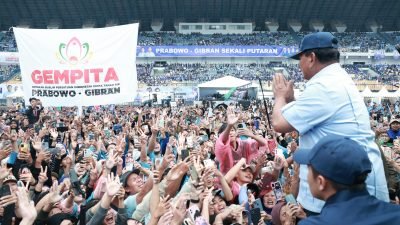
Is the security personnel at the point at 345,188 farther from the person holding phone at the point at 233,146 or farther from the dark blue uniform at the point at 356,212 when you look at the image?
the person holding phone at the point at 233,146

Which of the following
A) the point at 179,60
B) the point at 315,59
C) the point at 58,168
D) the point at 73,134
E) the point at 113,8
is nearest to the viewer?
the point at 315,59

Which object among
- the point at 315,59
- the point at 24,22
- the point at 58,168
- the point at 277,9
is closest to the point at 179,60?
the point at 277,9

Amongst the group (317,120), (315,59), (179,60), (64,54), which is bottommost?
(317,120)

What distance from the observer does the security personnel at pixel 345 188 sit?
5.85 ft

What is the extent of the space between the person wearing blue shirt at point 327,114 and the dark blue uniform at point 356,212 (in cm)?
62

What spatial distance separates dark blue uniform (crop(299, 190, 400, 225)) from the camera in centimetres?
177

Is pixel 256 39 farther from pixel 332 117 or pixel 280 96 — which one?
pixel 332 117

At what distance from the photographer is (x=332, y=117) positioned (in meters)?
2.52

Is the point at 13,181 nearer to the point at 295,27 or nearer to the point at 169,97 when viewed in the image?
the point at 169,97

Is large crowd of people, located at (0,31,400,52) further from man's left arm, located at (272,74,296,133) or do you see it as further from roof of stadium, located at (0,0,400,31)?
man's left arm, located at (272,74,296,133)

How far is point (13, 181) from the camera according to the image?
179 inches

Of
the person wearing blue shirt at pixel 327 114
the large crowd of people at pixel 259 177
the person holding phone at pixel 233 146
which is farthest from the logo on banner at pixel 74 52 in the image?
the person wearing blue shirt at pixel 327 114

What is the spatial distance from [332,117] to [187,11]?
49.3 metres

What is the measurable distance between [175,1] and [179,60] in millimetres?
6273
